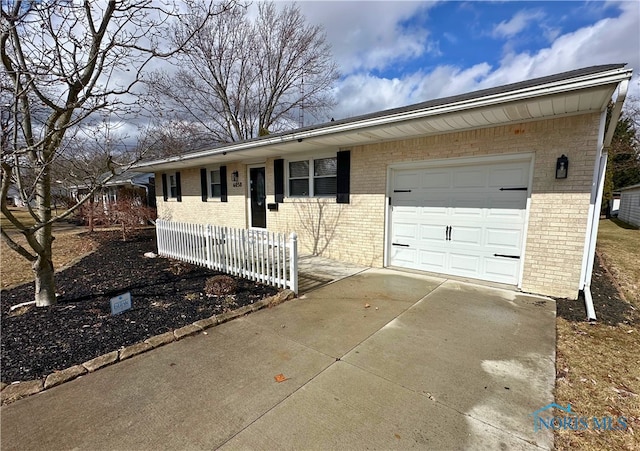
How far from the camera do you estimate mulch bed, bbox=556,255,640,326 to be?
395cm

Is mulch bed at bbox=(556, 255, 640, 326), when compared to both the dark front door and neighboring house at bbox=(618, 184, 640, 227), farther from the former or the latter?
neighboring house at bbox=(618, 184, 640, 227)

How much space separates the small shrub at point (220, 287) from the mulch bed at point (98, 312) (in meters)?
0.11

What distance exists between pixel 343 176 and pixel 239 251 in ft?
9.76

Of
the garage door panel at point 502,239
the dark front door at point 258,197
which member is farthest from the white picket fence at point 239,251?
the garage door panel at point 502,239

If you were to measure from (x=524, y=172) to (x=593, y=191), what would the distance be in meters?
0.91

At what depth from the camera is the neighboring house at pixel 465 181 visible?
418cm

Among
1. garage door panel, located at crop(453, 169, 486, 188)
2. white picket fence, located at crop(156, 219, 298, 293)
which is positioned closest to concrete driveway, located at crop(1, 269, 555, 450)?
white picket fence, located at crop(156, 219, 298, 293)

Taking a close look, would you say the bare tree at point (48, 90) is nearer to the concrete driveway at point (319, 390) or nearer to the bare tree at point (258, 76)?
the concrete driveway at point (319, 390)

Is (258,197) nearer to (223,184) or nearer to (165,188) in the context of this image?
(223,184)

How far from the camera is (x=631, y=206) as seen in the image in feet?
56.7

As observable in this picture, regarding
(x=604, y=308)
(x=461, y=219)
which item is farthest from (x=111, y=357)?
(x=604, y=308)

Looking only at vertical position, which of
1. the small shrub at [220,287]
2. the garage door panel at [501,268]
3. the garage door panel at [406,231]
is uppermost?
the garage door panel at [406,231]

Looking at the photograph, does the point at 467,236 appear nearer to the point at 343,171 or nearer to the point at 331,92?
the point at 343,171

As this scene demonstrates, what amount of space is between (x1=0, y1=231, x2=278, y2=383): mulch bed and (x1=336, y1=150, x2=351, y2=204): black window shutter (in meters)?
2.99
